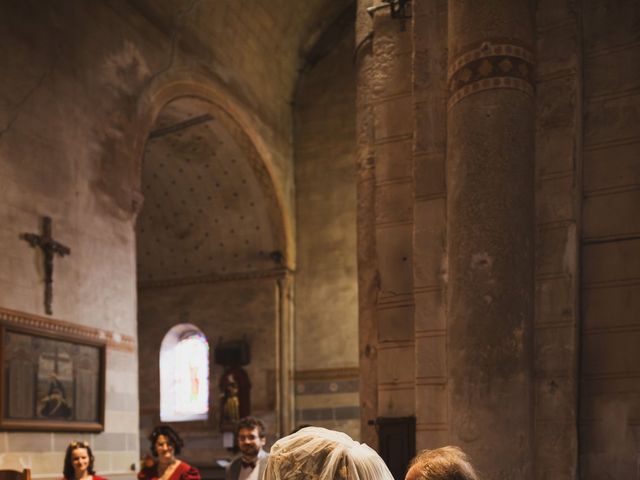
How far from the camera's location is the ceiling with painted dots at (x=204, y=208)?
53.5 ft

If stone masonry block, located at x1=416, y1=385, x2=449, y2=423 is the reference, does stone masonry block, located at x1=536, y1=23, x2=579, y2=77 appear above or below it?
above

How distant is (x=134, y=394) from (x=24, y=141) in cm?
363

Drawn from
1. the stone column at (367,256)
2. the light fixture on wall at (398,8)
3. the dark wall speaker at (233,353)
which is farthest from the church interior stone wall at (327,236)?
the light fixture on wall at (398,8)

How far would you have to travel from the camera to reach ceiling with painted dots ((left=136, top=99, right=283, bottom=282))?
16297 millimetres

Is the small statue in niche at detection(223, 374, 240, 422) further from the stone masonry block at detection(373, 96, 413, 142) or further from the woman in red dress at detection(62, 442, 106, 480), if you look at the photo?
the stone masonry block at detection(373, 96, 413, 142)

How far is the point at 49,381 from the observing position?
9977 millimetres

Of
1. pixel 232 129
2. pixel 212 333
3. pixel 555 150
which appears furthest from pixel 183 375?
pixel 555 150

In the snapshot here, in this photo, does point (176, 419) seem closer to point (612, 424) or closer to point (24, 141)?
point (24, 141)

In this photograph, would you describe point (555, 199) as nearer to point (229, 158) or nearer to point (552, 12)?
point (552, 12)

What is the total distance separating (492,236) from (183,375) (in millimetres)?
13449

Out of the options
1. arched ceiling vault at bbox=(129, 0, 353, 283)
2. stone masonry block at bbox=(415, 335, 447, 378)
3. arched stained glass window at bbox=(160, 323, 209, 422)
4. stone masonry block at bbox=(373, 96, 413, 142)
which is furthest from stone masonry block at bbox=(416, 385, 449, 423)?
arched stained glass window at bbox=(160, 323, 209, 422)

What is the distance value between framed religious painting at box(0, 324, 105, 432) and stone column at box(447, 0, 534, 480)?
5569 mm

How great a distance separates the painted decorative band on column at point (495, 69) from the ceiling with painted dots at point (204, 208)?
10200 millimetres

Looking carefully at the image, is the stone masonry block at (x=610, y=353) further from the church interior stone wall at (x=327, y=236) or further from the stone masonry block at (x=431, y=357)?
the church interior stone wall at (x=327, y=236)
